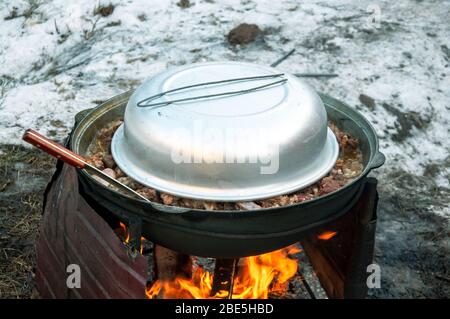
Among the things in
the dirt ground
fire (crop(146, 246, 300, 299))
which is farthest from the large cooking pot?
the dirt ground

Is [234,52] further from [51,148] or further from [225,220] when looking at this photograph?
[225,220]

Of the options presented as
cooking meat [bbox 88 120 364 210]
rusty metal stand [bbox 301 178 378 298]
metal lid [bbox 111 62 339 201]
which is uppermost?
metal lid [bbox 111 62 339 201]

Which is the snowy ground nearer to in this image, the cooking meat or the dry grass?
the dry grass

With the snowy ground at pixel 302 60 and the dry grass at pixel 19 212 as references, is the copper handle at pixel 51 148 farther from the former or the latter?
the snowy ground at pixel 302 60

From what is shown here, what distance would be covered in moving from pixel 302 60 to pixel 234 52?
0.81 metres

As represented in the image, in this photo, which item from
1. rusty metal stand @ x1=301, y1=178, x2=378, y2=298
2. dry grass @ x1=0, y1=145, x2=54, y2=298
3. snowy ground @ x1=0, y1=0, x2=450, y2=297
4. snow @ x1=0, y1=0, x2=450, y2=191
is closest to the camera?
rusty metal stand @ x1=301, y1=178, x2=378, y2=298

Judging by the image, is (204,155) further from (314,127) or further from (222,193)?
(314,127)

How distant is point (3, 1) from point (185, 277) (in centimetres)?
565

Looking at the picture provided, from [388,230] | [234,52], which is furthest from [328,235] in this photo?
[234,52]

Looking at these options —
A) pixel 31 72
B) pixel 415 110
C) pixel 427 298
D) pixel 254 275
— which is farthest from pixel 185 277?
pixel 31 72

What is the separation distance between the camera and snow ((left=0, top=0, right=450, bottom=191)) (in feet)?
17.1

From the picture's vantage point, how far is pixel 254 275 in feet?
10.8

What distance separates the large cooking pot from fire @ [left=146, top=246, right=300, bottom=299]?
3.14 feet

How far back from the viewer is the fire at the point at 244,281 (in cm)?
318
